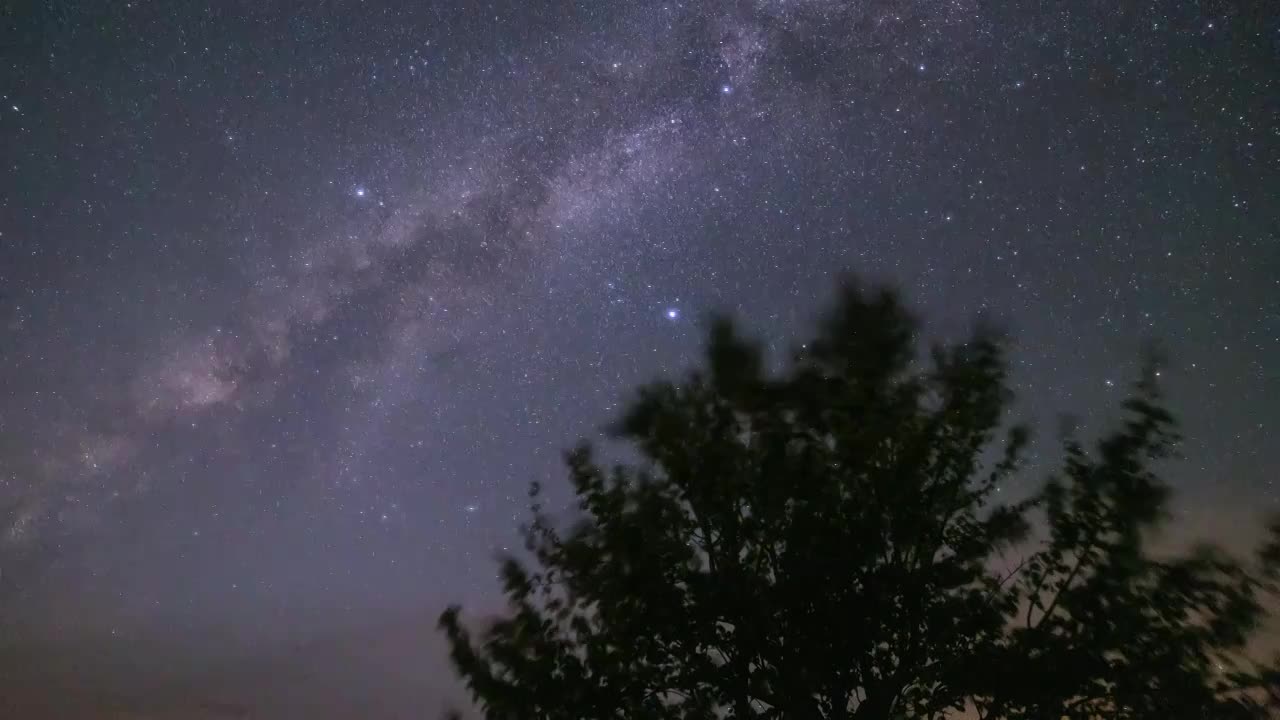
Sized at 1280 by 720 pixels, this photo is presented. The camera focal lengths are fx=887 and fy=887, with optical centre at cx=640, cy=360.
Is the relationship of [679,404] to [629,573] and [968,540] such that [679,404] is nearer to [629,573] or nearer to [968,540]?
[629,573]

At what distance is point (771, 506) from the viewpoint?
8836 millimetres

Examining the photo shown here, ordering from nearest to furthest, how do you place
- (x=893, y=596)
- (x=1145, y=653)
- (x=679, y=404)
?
1. (x=1145, y=653)
2. (x=893, y=596)
3. (x=679, y=404)

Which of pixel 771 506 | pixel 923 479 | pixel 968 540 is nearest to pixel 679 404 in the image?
pixel 771 506

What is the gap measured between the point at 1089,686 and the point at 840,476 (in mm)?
2967

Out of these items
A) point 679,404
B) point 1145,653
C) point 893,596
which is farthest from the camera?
point 679,404

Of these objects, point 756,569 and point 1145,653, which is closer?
point 1145,653

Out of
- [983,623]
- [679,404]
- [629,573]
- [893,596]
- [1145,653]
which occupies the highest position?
[679,404]

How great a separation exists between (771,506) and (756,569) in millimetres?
799

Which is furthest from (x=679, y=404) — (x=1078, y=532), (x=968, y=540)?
(x=1078, y=532)

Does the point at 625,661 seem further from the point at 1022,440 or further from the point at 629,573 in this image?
the point at 1022,440

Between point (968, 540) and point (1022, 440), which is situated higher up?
point (1022, 440)

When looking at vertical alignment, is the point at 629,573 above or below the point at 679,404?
below

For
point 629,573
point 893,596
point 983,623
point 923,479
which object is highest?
point 629,573

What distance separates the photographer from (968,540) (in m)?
9.24
